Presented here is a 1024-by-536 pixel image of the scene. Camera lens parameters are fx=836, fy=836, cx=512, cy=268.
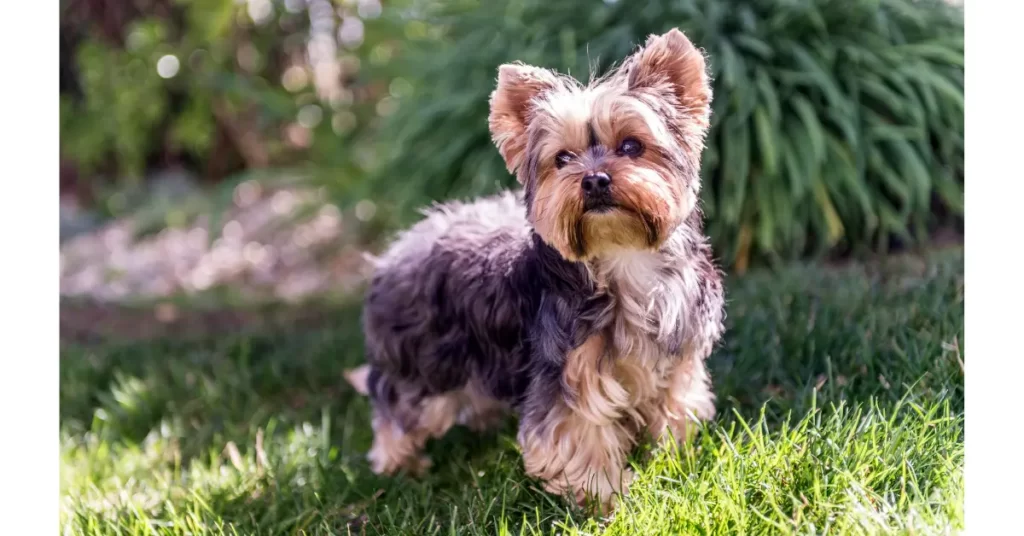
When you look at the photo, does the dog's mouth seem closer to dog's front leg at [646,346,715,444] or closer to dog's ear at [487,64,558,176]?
dog's ear at [487,64,558,176]

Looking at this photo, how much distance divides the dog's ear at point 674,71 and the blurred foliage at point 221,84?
4.66 metres

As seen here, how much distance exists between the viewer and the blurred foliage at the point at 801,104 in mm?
4262

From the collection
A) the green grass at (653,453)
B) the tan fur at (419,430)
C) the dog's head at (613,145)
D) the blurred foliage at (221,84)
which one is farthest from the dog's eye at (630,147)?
the blurred foliage at (221,84)

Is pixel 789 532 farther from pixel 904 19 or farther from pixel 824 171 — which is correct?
pixel 904 19

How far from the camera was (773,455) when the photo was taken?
2771 mm

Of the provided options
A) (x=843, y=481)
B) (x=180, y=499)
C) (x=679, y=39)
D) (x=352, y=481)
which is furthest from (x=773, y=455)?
(x=180, y=499)

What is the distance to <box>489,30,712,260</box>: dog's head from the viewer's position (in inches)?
99.7

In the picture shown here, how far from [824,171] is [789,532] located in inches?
104

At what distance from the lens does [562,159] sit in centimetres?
263

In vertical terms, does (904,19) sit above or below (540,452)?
above

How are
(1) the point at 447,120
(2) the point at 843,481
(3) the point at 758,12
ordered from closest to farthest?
1. (2) the point at 843,481
2. (3) the point at 758,12
3. (1) the point at 447,120

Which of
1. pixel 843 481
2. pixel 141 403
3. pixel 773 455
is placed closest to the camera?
pixel 843 481
